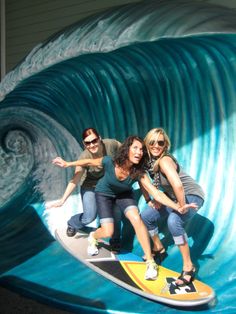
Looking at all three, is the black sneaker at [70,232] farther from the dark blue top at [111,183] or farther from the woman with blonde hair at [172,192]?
the woman with blonde hair at [172,192]

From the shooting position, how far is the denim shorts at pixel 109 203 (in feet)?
12.1

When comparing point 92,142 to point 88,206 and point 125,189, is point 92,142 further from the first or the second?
point 88,206

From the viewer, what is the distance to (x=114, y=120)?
4773 mm

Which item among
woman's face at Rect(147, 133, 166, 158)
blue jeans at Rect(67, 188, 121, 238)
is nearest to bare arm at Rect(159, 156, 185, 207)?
woman's face at Rect(147, 133, 166, 158)

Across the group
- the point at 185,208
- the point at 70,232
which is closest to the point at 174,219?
the point at 185,208

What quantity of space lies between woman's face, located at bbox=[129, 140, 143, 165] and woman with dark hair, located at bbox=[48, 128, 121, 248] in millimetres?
472

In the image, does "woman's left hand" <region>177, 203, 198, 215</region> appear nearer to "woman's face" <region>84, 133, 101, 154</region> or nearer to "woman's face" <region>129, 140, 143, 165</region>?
"woman's face" <region>129, 140, 143, 165</region>

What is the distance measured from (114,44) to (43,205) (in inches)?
102

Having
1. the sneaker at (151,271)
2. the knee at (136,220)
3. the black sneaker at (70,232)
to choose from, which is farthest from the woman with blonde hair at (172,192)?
the black sneaker at (70,232)

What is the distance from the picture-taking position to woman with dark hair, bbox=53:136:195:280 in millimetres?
3375

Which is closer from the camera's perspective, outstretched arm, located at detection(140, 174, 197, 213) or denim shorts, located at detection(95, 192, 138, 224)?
outstretched arm, located at detection(140, 174, 197, 213)

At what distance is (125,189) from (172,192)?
0.43m

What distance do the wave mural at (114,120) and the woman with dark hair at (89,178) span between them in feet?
0.95

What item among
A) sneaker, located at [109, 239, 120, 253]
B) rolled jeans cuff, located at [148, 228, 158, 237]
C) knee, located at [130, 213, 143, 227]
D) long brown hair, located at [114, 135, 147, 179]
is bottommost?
sneaker, located at [109, 239, 120, 253]
